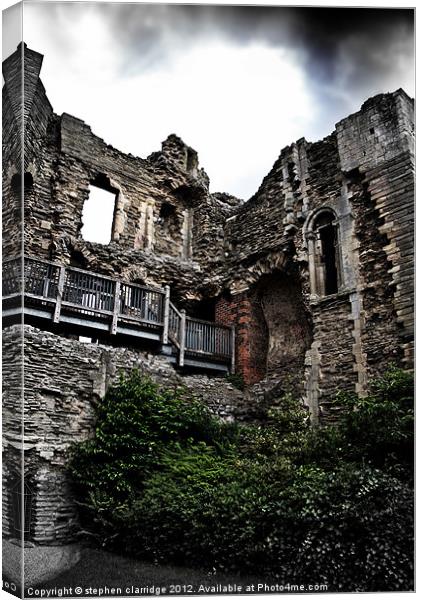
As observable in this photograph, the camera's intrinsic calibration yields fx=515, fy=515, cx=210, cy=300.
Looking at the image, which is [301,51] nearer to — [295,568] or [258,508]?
[258,508]

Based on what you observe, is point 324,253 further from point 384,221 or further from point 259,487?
point 259,487

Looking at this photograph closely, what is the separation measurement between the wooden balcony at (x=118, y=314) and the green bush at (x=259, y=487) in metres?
1.71

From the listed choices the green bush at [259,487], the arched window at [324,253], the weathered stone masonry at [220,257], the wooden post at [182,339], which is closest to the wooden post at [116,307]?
the weathered stone masonry at [220,257]

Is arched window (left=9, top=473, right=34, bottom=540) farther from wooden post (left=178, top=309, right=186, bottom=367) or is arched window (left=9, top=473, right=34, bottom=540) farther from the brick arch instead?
the brick arch

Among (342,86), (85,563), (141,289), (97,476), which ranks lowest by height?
(85,563)

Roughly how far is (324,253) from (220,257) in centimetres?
382

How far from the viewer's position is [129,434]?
945 cm

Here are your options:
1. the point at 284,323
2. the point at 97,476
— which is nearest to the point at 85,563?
the point at 97,476

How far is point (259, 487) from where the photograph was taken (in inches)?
302

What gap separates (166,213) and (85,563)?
1165 centimetres

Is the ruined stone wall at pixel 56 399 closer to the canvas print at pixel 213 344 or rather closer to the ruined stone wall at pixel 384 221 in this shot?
the canvas print at pixel 213 344

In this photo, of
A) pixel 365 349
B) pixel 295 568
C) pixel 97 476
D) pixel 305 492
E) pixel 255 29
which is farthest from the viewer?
pixel 365 349

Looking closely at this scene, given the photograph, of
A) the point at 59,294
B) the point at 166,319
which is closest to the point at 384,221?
the point at 166,319

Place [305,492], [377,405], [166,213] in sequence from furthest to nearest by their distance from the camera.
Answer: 1. [166,213]
2. [377,405]
3. [305,492]
